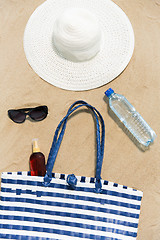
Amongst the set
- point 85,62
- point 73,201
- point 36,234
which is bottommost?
point 36,234

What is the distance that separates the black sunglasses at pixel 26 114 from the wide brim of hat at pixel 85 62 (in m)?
0.11

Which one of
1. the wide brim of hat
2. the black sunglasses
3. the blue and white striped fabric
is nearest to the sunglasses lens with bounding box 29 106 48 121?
the black sunglasses

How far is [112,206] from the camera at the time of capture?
3.02ft

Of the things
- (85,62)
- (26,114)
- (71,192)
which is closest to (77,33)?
(85,62)

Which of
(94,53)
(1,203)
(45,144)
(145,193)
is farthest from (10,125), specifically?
(145,193)

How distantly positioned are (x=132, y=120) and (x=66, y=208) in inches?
15.4

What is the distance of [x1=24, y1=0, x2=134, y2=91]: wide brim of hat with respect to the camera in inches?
38.6

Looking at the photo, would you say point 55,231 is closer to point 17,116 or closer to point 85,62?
point 17,116

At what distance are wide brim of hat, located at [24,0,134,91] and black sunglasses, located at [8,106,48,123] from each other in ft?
0.35

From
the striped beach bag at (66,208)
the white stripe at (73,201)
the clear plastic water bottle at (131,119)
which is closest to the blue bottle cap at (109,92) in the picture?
the clear plastic water bottle at (131,119)

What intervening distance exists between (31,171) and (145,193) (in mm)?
409

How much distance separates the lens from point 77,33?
2.96ft

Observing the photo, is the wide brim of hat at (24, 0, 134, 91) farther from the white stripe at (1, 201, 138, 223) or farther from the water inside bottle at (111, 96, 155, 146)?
the white stripe at (1, 201, 138, 223)

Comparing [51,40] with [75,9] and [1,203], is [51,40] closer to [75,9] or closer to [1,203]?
[75,9]
